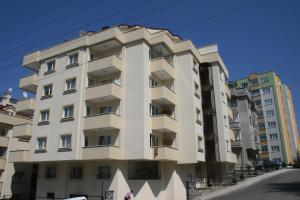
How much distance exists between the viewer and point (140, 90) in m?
28.9

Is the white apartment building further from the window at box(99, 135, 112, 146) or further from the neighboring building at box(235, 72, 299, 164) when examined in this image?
the neighboring building at box(235, 72, 299, 164)

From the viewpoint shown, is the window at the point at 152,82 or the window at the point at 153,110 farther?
the window at the point at 152,82

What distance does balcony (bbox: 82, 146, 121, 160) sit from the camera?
2652 cm

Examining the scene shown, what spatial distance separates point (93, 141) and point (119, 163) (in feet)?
12.7

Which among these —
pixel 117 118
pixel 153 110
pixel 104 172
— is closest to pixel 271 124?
pixel 153 110

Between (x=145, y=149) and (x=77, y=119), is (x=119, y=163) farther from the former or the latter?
(x=77, y=119)

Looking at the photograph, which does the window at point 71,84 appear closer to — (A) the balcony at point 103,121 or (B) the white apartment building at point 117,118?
(B) the white apartment building at point 117,118

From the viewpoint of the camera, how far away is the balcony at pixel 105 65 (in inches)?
1176

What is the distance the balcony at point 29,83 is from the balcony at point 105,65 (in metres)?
8.30

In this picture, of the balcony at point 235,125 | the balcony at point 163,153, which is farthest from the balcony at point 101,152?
the balcony at point 235,125

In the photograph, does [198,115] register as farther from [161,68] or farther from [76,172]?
[76,172]

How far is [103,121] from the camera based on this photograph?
91.7 ft

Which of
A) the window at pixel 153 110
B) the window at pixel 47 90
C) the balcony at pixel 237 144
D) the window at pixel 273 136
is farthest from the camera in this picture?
the window at pixel 273 136

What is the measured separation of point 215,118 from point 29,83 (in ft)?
78.2
